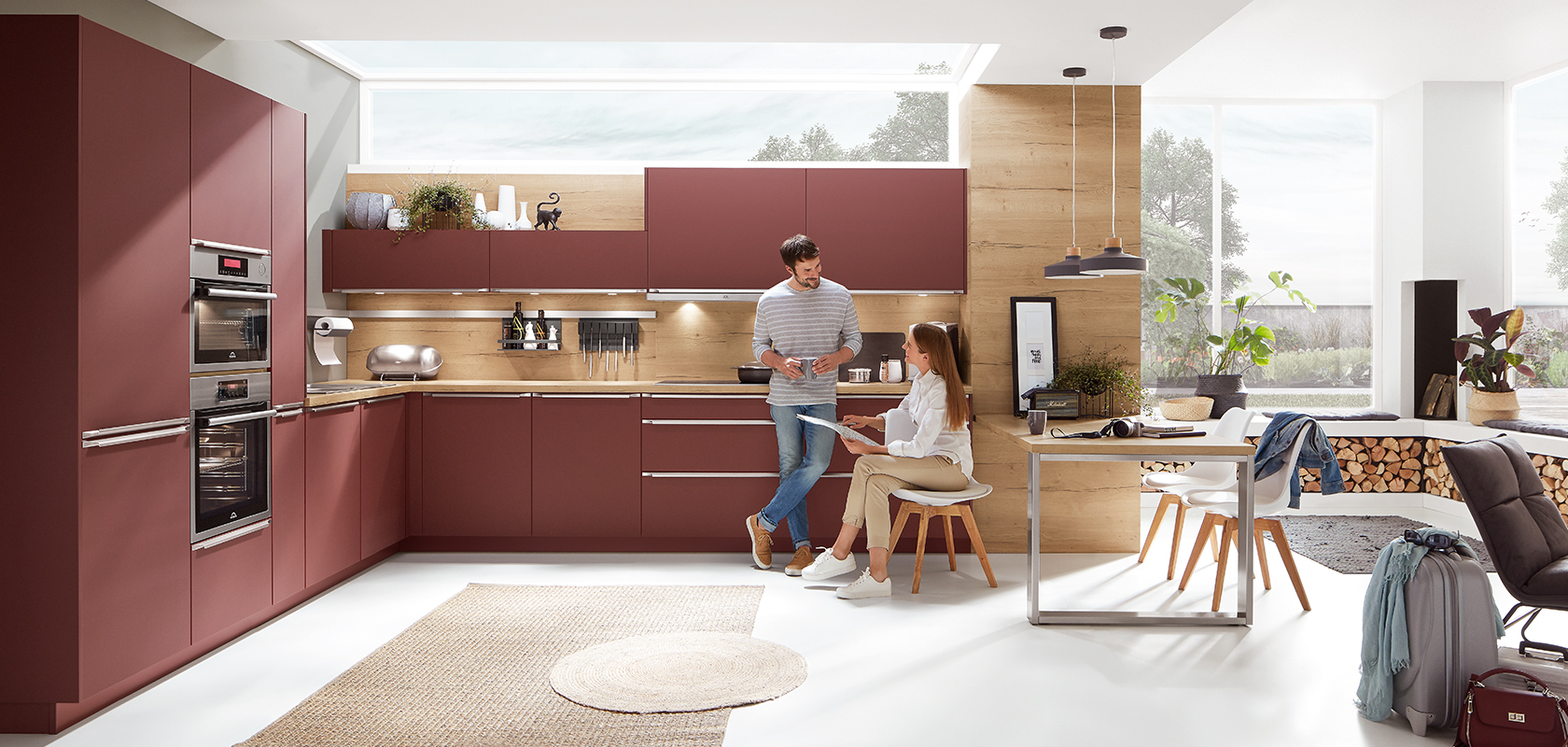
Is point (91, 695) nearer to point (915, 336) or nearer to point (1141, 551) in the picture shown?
point (915, 336)

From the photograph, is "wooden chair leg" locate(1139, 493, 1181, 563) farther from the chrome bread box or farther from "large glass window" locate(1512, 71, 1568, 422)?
the chrome bread box

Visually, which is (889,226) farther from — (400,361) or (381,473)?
(381,473)

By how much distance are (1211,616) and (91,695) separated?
4128 millimetres

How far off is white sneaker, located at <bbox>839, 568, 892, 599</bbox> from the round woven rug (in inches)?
27.8

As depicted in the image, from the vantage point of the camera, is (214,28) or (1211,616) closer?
(1211,616)

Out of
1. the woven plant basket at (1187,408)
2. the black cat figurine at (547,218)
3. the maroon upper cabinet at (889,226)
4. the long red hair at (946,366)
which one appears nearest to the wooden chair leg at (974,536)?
the long red hair at (946,366)

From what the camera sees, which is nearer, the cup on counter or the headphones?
the headphones

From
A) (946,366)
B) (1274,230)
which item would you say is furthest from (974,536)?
(1274,230)

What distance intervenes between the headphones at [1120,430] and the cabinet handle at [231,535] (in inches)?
132

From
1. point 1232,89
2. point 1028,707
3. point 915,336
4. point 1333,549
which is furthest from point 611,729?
point 1232,89

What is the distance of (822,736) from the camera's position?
2.65 meters

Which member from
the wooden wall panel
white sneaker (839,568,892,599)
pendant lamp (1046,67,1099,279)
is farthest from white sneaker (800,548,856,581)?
the wooden wall panel

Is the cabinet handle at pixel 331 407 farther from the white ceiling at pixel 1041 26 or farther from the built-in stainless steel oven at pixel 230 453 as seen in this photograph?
the white ceiling at pixel 1041 26

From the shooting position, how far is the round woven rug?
289cm
